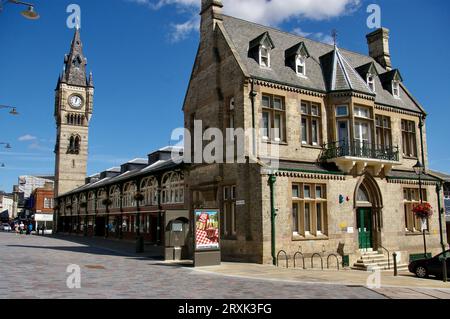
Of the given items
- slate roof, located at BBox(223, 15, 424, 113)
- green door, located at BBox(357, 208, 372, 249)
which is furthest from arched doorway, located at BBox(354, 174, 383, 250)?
slate roof, located at BBox(223, 15, 424, 113)

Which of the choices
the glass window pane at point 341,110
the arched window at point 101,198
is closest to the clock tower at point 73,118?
the arched window at point 101,198

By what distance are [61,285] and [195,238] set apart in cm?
637

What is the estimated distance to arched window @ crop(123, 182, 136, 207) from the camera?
3869cm

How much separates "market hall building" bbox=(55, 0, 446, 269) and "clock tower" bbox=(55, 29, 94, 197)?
5733 cm

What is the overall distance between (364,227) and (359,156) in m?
4.26

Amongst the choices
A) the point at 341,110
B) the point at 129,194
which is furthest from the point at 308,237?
the point at 129,194

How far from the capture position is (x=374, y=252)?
2338 centimetres

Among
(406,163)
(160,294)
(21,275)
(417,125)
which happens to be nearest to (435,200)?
(406,163)

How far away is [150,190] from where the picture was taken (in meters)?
35.8

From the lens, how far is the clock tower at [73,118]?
77312 millimetres

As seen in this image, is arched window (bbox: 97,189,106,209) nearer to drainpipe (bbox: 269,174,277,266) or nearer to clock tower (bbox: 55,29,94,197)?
clock tower (bbox: 55,29,94,197)

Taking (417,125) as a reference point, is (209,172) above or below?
below

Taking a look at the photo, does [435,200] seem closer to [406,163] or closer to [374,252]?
[406,163]

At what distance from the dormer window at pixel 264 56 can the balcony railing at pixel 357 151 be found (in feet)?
18.2
